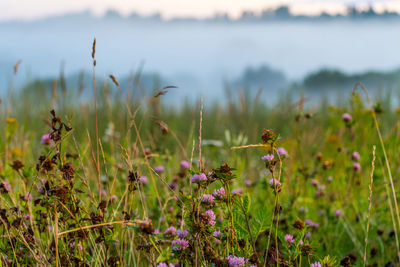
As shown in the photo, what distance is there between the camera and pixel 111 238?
130 cm

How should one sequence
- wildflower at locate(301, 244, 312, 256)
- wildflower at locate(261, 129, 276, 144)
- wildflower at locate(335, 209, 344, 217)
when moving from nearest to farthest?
wildflower at locate(261, 129, 276, 144) < wildflower at locate(301, 244, 312, 256) < wildflower at locate(335, 209, 344, 217)

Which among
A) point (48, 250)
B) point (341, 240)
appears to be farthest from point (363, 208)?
point (48, 250)

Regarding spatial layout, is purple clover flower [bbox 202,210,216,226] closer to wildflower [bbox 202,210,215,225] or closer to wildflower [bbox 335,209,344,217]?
wildflower [bbox 202,210,215,225]

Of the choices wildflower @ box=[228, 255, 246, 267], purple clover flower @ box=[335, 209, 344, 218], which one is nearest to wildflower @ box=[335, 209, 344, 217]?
purple clover flower @ box=[335, 209, 344, 218]

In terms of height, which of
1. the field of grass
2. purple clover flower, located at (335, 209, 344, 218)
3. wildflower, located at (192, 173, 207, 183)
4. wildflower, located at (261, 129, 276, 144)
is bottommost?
purple clover flower, located at (335, 209, 344, 218)

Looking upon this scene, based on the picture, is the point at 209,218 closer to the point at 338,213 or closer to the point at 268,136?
the point at 268,136

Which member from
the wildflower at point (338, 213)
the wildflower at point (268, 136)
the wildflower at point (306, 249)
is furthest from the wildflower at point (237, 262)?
the wildflower at point (338, 213)

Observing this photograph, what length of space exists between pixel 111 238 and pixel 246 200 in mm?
441

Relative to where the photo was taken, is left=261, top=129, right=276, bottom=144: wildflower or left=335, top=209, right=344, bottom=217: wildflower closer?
left=261, top=129, right=276, bottom=144: wildflower

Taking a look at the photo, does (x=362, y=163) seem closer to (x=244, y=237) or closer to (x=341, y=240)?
(x=341, y=240)

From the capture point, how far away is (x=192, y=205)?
1.19 m

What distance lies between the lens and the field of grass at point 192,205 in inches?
48.5

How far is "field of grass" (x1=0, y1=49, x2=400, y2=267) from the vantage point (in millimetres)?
1232

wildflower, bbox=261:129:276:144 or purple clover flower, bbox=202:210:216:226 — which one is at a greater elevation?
wildflower, bbox=261:129:276:144
